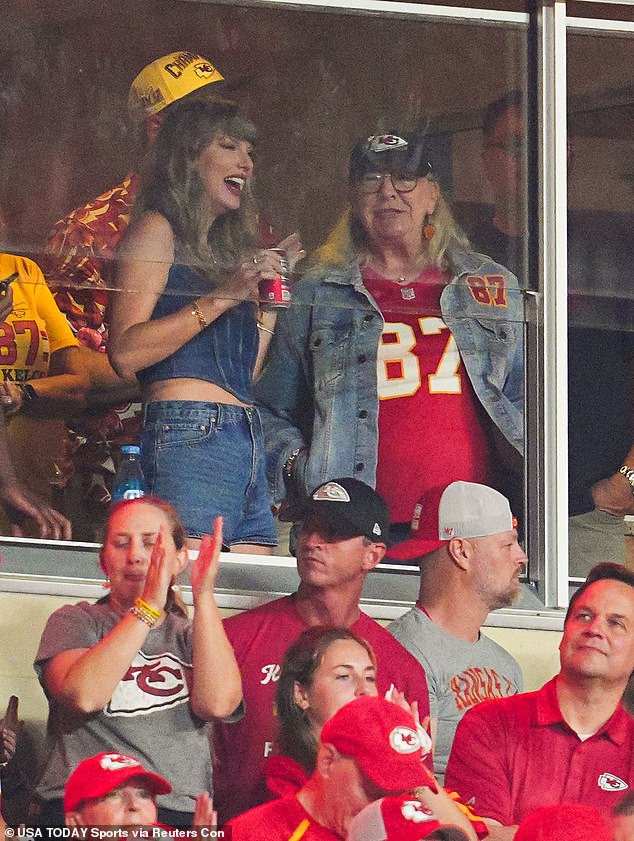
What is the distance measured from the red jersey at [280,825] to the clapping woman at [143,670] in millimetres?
165

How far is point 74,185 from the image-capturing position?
16.2 feet

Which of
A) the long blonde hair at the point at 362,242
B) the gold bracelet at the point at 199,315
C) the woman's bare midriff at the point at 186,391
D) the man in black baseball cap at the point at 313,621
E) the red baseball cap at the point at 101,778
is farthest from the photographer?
the long blonde hair at the point at 362,242

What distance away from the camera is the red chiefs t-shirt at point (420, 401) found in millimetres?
4797

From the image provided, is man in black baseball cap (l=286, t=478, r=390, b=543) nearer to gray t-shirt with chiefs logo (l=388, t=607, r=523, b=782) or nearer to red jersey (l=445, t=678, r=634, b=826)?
gray t-shirt with chiefs logo (l=388, t=607, r=523, b=782)

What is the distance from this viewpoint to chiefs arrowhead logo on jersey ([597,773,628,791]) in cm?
425

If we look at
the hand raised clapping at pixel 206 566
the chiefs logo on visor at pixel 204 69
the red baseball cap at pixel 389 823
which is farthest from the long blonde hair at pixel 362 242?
the red baseball cap at pixel 389 823

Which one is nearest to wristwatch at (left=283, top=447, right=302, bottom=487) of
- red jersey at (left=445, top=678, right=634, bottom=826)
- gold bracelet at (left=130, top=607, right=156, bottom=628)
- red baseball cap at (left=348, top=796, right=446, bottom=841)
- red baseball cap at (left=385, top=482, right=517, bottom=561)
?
red baseball cap at (left=385, top=482, right=517, bottom=561)

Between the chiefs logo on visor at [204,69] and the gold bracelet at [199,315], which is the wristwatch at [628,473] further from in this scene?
the chiefs logo on visor at [204,69]

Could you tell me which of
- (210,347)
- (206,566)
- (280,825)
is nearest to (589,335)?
(210,347)

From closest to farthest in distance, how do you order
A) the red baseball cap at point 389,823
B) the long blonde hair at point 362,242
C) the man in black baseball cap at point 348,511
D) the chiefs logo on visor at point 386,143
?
→ 1. the red baseball cap at point 389,823
2. the man in black baseball cap at point 348,511
3. the long blonde hair at point 362,242
4. the chiefs logo on visor at point 386,143

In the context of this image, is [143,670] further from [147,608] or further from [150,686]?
[147,608]

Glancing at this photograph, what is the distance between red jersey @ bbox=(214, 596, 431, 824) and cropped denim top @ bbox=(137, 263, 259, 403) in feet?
2.17

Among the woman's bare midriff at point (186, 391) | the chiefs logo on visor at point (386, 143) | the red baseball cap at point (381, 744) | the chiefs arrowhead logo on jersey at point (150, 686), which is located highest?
the chiefs logo on visor at point (386, 143)

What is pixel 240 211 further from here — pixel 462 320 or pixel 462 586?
pixel 462 586
